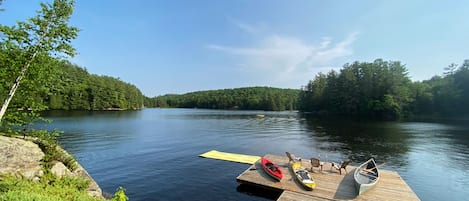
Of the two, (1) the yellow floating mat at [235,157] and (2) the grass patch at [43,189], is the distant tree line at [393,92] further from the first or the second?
(2) the grass patch at [43,189]

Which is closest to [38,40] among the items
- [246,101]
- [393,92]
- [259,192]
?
[259,192]

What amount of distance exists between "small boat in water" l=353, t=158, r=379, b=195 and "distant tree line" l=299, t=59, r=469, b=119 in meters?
69.6

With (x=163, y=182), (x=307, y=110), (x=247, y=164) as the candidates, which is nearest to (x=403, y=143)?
(x=247, y=164)

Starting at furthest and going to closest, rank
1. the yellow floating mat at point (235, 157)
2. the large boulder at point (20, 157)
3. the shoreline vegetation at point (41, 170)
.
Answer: the yellow floating mat at point (235, 157)
the large boulder at point (20, 157)
the shoreline vegetation at point (41, 170)

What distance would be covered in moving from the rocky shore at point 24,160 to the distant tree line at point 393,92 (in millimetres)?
82722

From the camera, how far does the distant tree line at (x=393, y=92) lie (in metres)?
71.4

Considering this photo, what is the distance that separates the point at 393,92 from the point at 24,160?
290 feet

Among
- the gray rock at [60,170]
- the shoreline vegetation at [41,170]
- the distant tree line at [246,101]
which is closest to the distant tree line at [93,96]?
the distant tree line at [246,101]

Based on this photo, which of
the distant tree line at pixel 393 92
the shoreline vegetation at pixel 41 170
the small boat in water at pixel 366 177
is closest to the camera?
the shoreline vegetation at pixel 41 170

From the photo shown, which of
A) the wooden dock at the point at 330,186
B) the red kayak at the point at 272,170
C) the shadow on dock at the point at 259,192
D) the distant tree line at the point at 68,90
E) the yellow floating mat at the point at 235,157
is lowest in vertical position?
the shadow on dock at the point at 259,192

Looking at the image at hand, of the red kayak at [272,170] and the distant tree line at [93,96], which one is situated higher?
the distant tree line at [93,96]

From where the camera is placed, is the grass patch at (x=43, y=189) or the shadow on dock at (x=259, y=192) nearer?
the grass patch at (x=43, y=189)

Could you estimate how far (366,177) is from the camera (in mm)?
13109

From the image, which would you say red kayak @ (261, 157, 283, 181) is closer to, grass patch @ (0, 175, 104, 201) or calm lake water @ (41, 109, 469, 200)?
calm lake water @ (41, 109, 469, 200)
